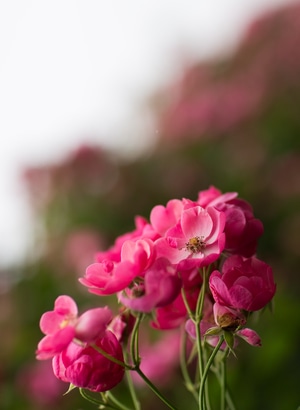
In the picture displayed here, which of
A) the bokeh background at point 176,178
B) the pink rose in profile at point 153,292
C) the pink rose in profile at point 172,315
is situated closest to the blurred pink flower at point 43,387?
the bokeh background at point 176,178

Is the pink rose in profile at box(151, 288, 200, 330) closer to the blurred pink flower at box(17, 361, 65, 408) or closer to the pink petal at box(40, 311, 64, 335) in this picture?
the pink petal at box(40, 311, 64, 335)

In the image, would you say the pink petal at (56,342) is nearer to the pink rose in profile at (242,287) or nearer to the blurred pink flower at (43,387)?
the pink rose in profile at (242,287)

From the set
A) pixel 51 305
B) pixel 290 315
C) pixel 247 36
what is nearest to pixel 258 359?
pixel 290 315

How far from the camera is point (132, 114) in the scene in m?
2.51

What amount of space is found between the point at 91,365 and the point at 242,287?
4.6 inches

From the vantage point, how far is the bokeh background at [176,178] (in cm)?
136

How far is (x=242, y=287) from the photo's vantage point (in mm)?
467

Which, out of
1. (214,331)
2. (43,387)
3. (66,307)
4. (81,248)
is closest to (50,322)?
(66,307)

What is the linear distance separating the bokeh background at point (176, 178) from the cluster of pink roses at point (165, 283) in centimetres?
69

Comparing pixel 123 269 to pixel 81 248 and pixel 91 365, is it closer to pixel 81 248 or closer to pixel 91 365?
pixel 91 365

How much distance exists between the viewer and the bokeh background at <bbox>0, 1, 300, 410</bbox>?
1356 mm

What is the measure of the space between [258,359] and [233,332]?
0.71 m

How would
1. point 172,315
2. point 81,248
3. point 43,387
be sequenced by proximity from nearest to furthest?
point 172,315
point 43,387
point 81,248

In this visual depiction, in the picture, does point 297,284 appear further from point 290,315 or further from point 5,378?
point 5,378
